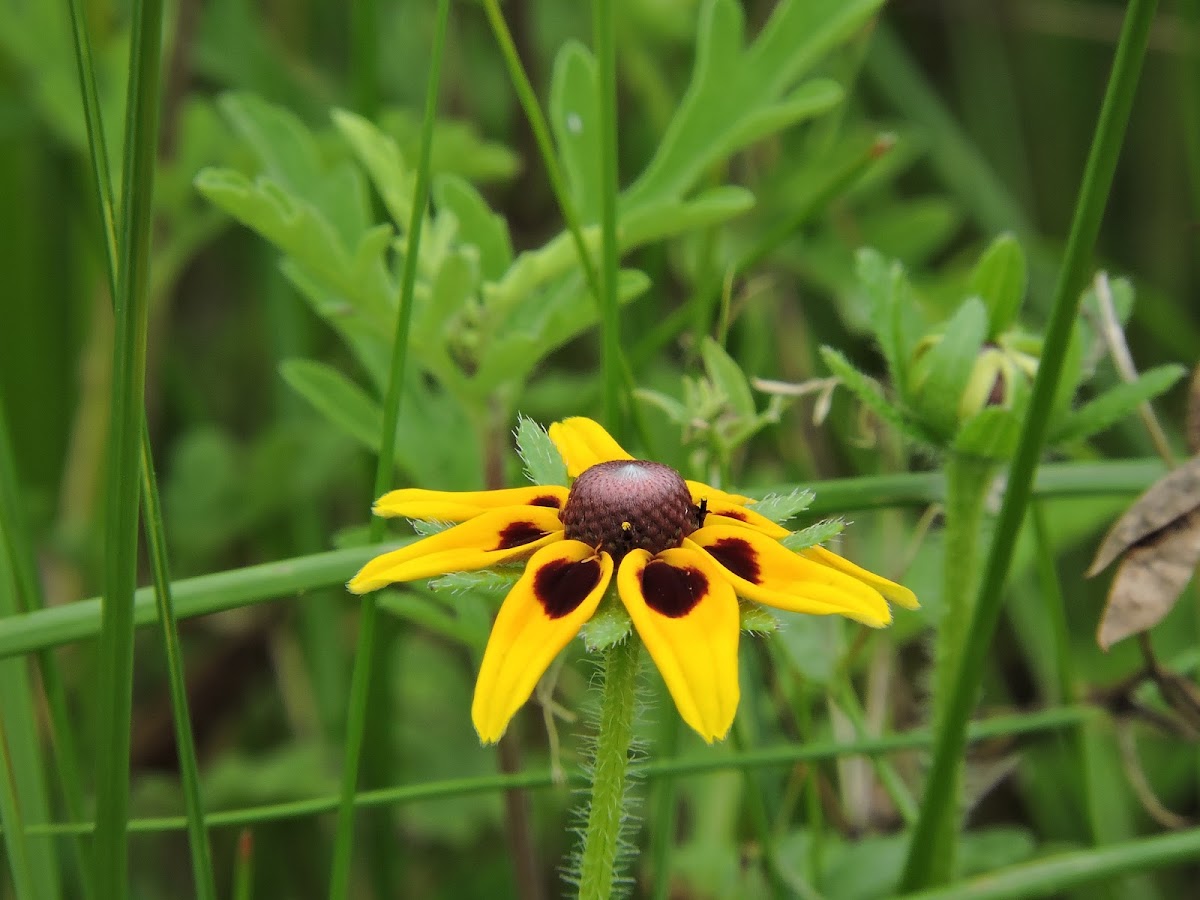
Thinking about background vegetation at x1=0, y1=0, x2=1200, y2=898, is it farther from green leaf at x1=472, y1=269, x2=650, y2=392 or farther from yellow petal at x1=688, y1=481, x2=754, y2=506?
yellow petal at x1=688, y1=481, x2=754, y2=506

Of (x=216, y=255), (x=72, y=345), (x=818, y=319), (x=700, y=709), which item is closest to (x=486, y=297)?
(x=700, y=709)

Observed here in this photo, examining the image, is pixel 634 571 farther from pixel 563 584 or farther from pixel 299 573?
pixel 299 573

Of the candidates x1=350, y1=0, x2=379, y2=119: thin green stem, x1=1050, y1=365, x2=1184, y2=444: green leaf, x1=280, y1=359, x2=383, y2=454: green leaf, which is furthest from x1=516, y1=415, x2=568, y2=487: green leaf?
x1=350, y1=0, x2=379, y2=119: thin green stem

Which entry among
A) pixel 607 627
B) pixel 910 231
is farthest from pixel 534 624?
pixel 910 231

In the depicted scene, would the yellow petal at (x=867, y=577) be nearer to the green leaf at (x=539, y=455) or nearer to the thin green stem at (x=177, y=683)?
the green leaf at (x=539, y=455)

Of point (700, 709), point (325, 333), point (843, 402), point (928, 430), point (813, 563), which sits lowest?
point (700, 709)

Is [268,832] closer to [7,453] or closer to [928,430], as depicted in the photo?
[7,453]
